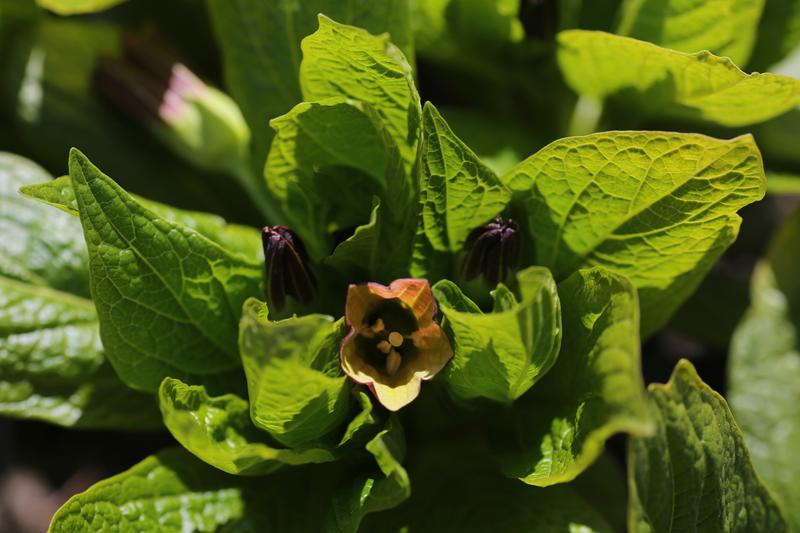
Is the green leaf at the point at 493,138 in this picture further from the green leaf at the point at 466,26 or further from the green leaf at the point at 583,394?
the green leaf at the point at 583,394

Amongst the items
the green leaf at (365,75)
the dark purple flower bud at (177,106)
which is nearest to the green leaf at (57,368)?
the dark purple flower bud at (177,106)

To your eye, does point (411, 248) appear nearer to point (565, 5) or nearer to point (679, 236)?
point (679, 236)

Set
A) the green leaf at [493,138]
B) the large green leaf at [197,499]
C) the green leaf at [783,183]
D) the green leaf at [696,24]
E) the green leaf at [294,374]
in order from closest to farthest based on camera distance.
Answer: the green leaf at [294,374] < the large green leaf at [197,499] < the green leaf at [696,24] < the green leaf at [493,138] < the green leaf at [783,183]

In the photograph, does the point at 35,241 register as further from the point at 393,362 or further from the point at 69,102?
the point at 393,362

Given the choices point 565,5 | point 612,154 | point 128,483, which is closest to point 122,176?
point 128,483

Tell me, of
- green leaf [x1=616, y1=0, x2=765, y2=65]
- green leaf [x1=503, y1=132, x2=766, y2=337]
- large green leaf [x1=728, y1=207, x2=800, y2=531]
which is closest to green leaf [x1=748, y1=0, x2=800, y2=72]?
green leaf [x1=616, y1=0, x2=765, y2=65]

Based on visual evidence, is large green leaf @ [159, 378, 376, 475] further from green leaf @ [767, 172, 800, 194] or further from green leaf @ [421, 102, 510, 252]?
green leaf @ [767, 172, 800, 194]
